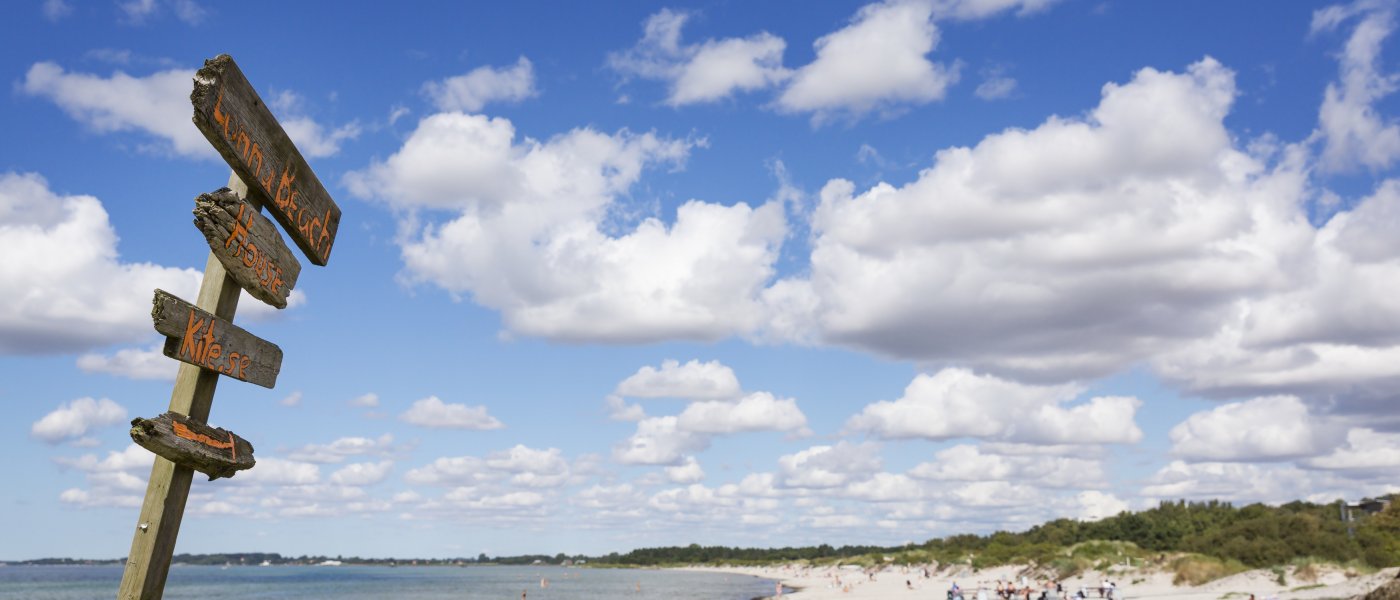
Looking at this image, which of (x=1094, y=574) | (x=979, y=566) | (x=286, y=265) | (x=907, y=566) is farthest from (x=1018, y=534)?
(x=286, y=265)

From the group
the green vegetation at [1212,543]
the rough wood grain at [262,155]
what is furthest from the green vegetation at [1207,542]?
the rough wood grain at [262,155]

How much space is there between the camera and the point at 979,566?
94688 mm

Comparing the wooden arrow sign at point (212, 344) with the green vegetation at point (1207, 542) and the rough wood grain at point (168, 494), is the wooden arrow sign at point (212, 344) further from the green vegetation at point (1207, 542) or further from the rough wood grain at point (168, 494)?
the green vegetation at point (1207, 542)

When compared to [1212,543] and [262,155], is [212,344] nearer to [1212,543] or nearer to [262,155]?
[262,155]

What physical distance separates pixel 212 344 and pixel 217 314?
11.9 inches

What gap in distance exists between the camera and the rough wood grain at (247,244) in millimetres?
5020

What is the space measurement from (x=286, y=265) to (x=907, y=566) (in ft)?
440

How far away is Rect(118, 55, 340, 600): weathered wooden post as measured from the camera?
191 inches

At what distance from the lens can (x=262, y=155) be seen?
5.45 m

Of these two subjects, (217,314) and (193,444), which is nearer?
(193,444)

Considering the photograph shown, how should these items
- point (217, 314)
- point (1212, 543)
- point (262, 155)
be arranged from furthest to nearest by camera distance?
point (1212, 543)
point (262, 155)
point (217, 314)

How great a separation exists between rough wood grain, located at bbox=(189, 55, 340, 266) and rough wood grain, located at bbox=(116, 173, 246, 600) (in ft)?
1.97

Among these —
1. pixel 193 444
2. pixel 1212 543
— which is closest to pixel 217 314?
pixel 193 444

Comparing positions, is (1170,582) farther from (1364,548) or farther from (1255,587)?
(1364,548)
